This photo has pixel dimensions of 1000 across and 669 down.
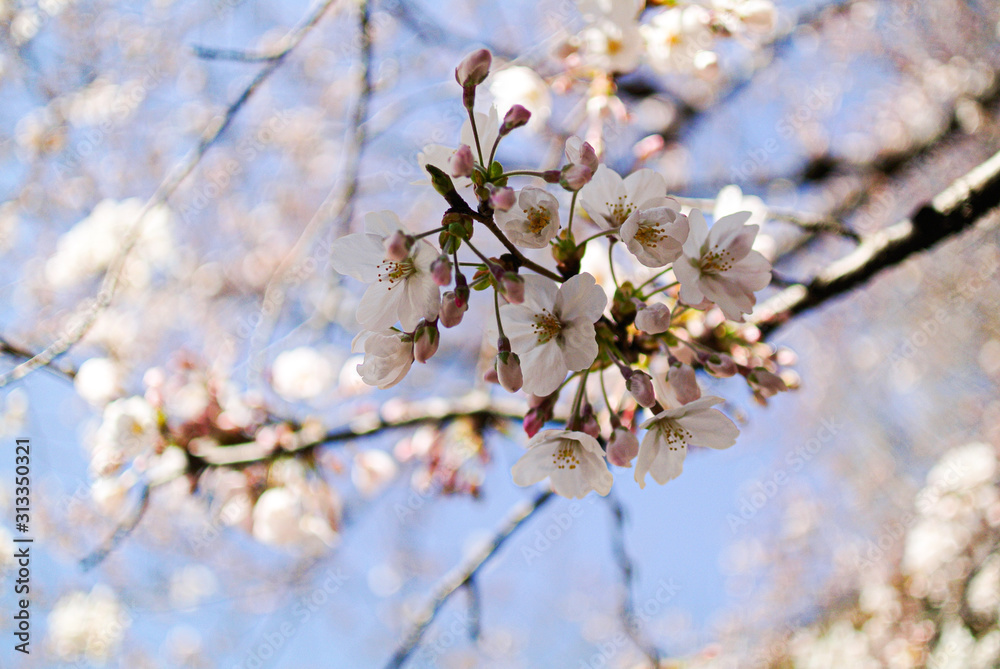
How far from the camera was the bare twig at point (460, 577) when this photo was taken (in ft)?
5.39

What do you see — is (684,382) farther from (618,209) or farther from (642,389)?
(618,209)

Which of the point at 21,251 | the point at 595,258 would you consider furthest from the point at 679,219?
the point at 21,251

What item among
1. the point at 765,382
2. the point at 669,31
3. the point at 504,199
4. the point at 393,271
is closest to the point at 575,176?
the point at 504,199

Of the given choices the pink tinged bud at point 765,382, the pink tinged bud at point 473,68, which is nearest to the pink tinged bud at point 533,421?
the pink tinged bud at point 765,382

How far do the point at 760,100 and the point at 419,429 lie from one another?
550 centimetres

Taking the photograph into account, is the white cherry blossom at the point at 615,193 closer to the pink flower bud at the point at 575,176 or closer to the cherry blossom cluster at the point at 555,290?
the cherry blossom cluster at the point at 555,290

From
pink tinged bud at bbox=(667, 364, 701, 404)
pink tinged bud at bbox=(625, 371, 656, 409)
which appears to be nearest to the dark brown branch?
pink tinged bud at bbox=(667, 364, 701, 404)

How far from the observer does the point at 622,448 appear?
40.3 inches

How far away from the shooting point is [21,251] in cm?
496

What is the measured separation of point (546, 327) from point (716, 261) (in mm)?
373

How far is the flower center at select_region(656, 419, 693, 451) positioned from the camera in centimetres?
106

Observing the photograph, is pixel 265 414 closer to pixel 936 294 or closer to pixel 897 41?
pixel 936 294

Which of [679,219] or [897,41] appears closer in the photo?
[679,219]

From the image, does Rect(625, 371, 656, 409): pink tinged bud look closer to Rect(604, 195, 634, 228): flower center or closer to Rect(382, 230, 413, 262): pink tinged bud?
Rect(604, 195, 634, 228): flower center
